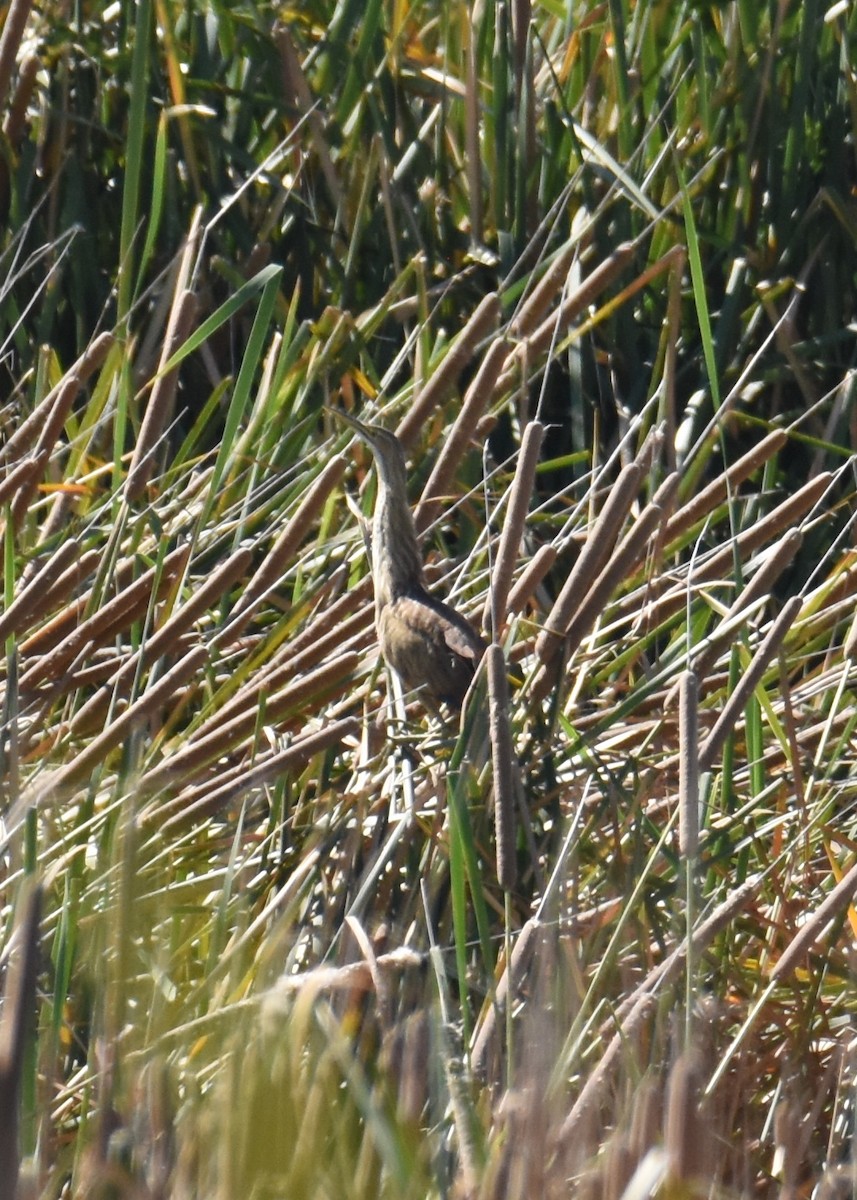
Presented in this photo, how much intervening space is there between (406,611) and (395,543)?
0.24m

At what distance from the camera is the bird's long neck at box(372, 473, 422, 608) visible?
8.62 ft

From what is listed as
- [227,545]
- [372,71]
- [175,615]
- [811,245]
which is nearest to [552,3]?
[372,71]

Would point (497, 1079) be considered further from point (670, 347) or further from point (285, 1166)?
point (670, 347)

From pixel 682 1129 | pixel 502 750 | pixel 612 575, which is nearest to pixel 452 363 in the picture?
pixel 612 575

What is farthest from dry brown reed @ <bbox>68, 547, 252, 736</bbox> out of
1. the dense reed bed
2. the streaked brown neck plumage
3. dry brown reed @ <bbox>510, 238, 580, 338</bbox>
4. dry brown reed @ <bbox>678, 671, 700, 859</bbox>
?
dry brown reed @ <bbox>678, 671, 700, 859</bbox>

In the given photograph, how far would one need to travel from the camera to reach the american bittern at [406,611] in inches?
95.0

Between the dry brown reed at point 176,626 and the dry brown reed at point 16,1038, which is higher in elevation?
the dry brown reed at point 16,1038

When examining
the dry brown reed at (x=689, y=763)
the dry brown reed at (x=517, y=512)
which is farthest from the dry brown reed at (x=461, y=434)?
the dry brown reed at (x=689, y=763)

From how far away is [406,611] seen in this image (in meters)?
2.50

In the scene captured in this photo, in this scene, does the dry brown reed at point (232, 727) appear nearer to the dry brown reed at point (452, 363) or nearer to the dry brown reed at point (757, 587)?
the dry brown reed at point (452, 363)

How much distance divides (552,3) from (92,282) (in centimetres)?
107

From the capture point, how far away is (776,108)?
344 cm

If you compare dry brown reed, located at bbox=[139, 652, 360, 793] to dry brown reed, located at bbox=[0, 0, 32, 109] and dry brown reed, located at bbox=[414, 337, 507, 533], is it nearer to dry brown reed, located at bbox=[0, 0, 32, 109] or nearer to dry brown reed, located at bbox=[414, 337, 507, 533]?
dry brown reed, located at bbox=[414, 337, 507, 533]

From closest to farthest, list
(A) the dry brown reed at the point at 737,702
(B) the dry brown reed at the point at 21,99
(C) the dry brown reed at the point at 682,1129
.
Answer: (C) the dry brown reed at the point at 682,1129, (A) the dry brown reed at the point at 737,702, (B) the dry brown reed at the point at 21,99
